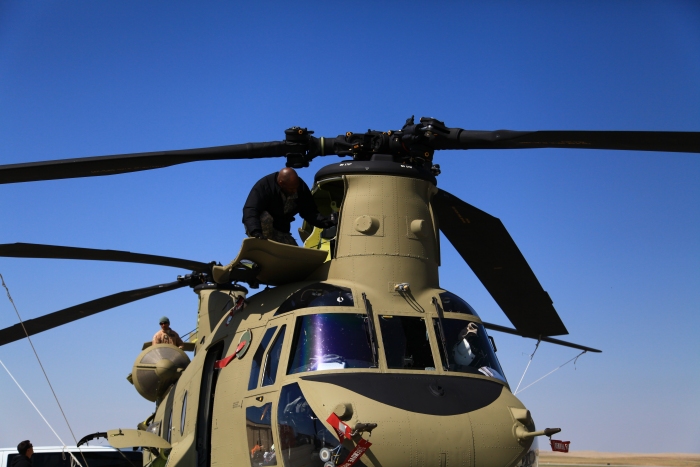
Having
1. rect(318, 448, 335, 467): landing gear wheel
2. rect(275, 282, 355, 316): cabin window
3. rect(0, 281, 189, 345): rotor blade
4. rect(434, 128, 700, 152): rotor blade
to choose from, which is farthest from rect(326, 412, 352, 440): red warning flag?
rect(0, 281, 189, 345): rotor blade

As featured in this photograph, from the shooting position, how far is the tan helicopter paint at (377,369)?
19.9 ft

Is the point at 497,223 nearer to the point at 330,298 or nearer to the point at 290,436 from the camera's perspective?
the point at 330,298

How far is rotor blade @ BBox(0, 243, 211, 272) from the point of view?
8367mm

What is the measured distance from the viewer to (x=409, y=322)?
714cm

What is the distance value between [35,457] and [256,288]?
7.71 meters

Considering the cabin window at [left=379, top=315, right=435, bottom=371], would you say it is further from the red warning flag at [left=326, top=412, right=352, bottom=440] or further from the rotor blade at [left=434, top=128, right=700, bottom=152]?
the rotor blade at [left=434, top=128, right=700, bottom=152]

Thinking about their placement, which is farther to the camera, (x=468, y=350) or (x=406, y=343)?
(x=468, y=350)

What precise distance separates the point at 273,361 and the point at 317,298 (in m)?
0.74

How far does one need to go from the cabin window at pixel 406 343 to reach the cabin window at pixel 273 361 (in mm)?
951

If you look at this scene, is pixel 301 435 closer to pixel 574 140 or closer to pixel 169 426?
pixel 169 426

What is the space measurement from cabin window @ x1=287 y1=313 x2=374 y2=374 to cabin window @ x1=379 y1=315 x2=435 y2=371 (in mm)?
184

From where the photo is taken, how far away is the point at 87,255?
8953mm

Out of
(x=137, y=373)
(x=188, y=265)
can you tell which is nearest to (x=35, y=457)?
(x=137, y=373)

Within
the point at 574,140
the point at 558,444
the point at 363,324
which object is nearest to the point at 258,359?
the point at 363,324
